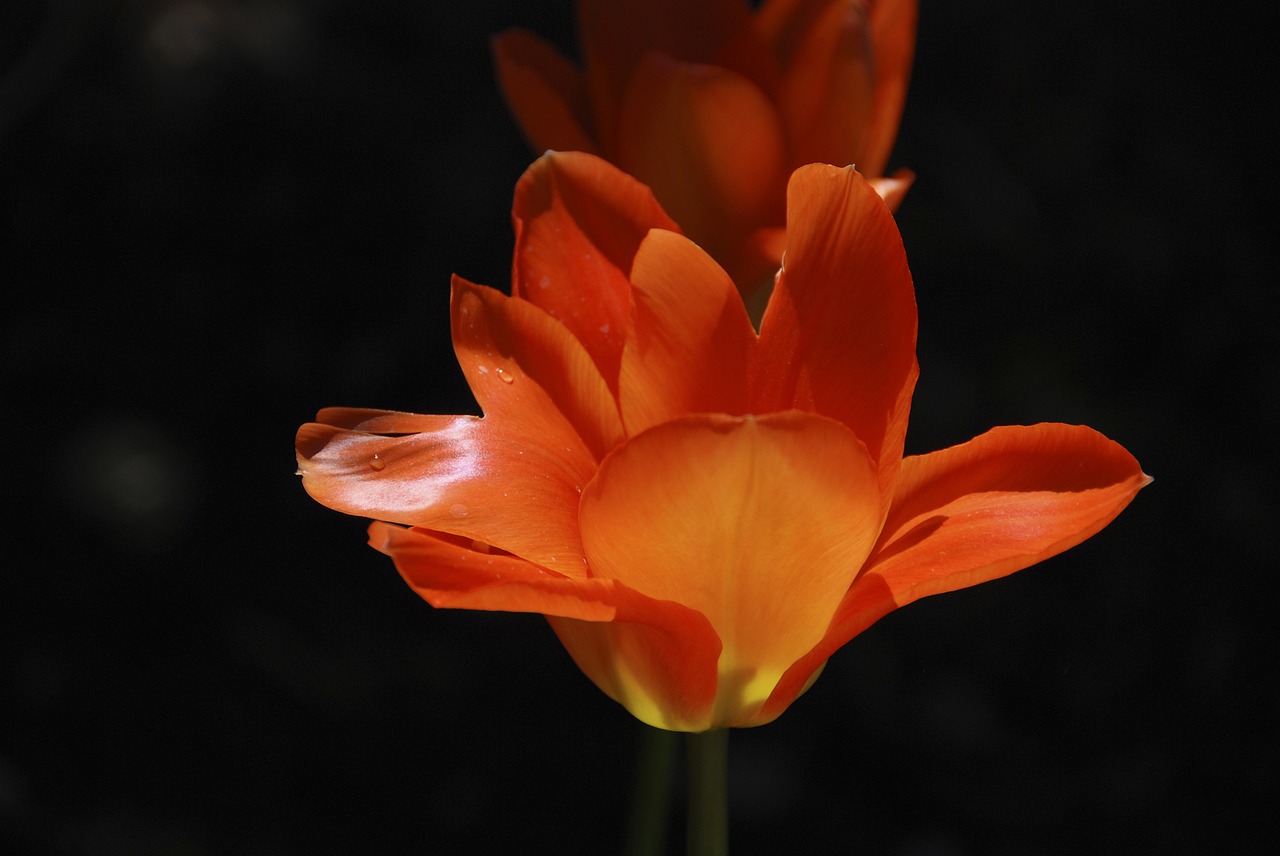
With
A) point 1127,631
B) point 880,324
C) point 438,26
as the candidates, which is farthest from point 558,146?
point 1127,631

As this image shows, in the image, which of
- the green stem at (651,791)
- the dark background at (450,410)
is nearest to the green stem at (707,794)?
the green stem at (651,791)

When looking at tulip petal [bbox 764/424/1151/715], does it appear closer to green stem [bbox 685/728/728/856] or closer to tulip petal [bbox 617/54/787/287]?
green stem [bbox 685/728/728/856]

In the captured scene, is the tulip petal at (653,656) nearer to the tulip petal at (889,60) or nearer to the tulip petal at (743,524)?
the tulip petal at (743,524)

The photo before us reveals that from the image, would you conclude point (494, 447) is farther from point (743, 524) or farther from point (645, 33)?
point (645, 33)

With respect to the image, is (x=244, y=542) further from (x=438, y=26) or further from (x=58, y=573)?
(x=438, y=26)

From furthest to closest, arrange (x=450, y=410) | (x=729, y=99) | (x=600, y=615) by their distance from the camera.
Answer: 1. (x=450, y=410)
2. (x=729, y=99)
3. (x=600, y=615)

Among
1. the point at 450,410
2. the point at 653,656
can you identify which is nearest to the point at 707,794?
the point at 653,656

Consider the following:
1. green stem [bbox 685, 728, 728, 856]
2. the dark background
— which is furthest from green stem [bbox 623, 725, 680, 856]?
the dark background
